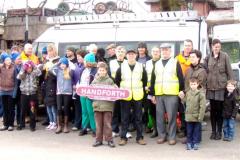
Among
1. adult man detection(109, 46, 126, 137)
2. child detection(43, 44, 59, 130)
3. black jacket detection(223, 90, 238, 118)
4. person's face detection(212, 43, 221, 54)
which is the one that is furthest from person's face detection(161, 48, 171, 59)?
child detection(43, 44, 59, 130)

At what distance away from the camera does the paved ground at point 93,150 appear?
24.9 ft

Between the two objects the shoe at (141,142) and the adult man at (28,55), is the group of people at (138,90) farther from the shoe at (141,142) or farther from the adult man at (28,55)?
the adult man at (28,55)

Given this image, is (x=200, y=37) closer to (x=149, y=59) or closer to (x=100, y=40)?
(x=149, y=59)

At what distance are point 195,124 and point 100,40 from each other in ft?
12.2

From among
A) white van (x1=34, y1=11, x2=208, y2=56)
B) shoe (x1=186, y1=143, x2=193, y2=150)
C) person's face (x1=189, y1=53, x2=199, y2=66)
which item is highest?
white van (x1=34, y1=11, x2=208, y2=56)

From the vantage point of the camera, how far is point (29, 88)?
32.0 feet

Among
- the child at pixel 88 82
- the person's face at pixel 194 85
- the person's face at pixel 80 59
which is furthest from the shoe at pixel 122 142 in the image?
the person's face at pixel 80 59

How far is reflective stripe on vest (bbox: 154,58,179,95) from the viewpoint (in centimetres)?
843

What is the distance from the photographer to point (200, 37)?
10.2 m

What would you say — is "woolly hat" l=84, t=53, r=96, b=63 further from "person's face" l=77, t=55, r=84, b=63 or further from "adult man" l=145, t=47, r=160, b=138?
"adult man" l=145, t=47, r=160, b=138

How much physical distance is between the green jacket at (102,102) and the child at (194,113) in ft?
4.64

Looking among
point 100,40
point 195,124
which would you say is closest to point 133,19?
point 100,40

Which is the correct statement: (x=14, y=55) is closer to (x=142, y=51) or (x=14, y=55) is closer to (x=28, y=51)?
(x=28, y=51)

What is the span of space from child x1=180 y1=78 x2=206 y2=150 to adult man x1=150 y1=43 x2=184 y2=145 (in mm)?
314
